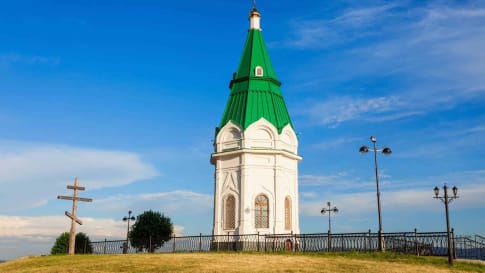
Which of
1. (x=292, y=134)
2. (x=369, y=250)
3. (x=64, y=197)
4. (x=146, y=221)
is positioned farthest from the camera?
(x=146, y=221)

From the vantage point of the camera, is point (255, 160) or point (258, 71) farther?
point (258, 71)

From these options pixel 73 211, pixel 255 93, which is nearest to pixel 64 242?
pixel 73 211

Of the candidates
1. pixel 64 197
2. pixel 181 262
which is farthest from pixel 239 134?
pixel 181 262

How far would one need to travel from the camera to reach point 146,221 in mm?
51344

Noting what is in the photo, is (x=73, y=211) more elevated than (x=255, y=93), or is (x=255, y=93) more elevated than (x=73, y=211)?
(x=255, y=93)

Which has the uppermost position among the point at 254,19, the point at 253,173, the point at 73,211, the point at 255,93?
the point at 254,19

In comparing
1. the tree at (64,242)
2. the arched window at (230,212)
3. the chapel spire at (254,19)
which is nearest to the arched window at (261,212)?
the arched window at (230,212)

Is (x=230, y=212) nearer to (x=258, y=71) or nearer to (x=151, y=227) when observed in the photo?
(x=258, y=71)

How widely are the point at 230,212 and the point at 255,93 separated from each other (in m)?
9.17

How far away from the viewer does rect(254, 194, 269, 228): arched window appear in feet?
116

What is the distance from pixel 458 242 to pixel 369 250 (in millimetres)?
4689

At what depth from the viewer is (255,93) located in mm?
38000

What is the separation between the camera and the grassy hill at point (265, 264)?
2062 centimetres

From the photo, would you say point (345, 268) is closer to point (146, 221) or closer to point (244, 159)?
point (244, 159)
